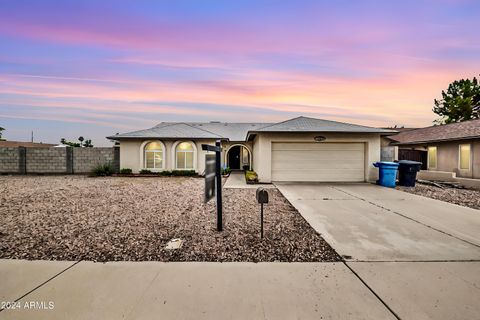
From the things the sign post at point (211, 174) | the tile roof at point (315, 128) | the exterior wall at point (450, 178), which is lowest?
the exterior wall at point (450, 178)

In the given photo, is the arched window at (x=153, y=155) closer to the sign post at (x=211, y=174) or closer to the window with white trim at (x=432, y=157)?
the sign post at (x=211, y=174)

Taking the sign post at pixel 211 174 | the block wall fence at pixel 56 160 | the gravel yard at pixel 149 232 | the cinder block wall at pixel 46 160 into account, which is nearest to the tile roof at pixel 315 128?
the gravel yard at pixel 149 232

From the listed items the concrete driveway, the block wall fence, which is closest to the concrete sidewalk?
the concrete driveway

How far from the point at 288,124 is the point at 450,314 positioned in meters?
10.6

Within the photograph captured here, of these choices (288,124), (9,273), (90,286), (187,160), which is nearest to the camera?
(90,286)

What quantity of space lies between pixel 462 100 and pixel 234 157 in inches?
1089

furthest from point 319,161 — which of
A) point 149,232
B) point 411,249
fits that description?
point 149,232

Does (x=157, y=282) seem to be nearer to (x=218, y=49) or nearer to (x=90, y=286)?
(x=90, y=286)

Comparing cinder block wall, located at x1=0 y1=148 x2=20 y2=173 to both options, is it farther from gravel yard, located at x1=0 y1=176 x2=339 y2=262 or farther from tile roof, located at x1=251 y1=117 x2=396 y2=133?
tile roof, located at x1=251 y1=117 x2=396 y2=133

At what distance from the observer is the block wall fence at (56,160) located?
49.6ft

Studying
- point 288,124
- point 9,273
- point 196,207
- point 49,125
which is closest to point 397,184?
point 288,124

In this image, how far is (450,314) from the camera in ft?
6.51

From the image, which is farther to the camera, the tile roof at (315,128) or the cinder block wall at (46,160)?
the cinder block wall at (46,160)

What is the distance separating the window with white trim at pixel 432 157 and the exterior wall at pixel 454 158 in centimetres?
22
